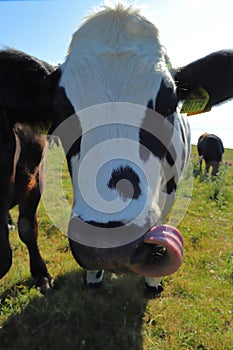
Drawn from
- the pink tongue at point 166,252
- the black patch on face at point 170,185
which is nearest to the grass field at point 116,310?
the black patch on face at point 170,185

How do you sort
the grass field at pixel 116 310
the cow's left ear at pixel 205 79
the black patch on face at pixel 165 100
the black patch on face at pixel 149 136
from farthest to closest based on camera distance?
the grass field at pixel 116 310
the cow's left ear at pixel 205 79
the black patch on face at pixel 165 100
the black patch on face at pixel 149 136

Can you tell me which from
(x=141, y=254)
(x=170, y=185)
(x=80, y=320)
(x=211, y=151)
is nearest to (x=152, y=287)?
(x=80, y=320)

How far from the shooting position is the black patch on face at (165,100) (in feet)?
7.11

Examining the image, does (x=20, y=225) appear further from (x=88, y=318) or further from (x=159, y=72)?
(x=159, y=72)

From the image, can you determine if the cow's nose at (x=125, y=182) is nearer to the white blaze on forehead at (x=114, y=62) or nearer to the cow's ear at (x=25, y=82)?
the white blaze on forehead at (x=114, y=62)

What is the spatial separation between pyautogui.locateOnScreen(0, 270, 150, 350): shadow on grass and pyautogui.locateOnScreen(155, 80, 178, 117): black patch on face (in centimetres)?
185

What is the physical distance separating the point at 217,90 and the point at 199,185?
24.6 feet

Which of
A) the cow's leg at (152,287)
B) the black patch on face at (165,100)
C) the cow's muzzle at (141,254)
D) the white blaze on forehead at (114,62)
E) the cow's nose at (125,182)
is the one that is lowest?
the cow's leg at (152,287)

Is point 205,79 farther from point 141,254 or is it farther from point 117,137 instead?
point 141,254

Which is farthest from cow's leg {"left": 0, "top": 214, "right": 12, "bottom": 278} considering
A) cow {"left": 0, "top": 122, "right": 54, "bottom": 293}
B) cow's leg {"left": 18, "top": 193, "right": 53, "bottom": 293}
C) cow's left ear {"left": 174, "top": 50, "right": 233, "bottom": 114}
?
cow's left ear {"left": 174, "top": 50, "right": 233, "bottom": 114}

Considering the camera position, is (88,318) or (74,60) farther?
(88,318)

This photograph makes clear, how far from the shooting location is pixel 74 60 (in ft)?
7.72

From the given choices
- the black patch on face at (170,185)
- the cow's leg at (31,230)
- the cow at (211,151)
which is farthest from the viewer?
the cow at (211,151)

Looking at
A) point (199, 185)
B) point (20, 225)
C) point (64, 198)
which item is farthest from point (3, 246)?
point (199, 185)
